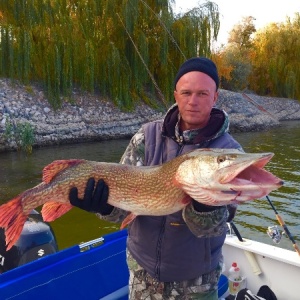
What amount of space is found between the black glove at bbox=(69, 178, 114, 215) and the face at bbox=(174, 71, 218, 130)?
0.54 m

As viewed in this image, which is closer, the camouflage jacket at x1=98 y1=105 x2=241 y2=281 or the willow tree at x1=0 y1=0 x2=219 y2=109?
the camouflage jacket at x1=98 y1=105 x2=241 y2=281

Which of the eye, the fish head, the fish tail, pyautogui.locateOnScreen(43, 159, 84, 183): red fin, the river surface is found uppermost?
the eye

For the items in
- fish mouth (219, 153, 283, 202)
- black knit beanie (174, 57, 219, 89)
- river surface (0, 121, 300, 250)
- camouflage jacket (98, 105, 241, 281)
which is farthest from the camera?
river surface (0, 121, 300, 250)

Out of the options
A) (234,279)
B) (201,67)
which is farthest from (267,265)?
(201,67)

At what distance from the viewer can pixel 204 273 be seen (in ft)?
6.43

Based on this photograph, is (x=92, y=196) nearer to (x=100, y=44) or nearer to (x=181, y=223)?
(x=181, y=223)

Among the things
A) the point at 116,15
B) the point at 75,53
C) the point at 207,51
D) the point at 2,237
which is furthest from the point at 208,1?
the point at 2,237

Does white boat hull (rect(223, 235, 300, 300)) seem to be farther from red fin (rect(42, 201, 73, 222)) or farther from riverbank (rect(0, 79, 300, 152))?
riverbank (rect(0, 79, 300, 152))

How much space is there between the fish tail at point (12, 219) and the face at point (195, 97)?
39.1 inches

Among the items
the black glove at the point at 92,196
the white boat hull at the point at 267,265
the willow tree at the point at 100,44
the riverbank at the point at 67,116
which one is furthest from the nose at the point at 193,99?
the riverbank at the point at 67,116

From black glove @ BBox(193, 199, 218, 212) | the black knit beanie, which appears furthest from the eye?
the black knit beanie

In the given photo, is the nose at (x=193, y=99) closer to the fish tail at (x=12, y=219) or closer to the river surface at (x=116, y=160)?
the fish tail at (x=12, y=219)

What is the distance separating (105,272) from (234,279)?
43.8 inches

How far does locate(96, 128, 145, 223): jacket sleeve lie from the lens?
212 cm
